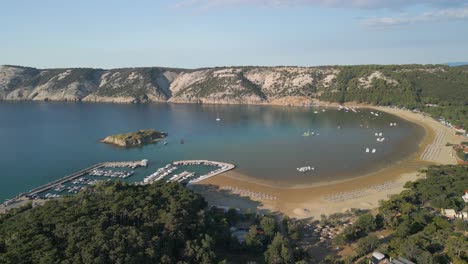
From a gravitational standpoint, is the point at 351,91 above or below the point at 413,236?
above

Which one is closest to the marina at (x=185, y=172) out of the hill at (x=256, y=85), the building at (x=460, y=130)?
the building at (x=460, y=130)

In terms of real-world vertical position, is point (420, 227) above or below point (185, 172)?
above

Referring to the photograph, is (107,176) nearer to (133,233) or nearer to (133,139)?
(133,139)

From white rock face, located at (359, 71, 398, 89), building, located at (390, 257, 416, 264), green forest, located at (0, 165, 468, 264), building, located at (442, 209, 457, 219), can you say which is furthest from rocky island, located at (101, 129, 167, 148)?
white rock face, located at (359, 71, 398, 89)

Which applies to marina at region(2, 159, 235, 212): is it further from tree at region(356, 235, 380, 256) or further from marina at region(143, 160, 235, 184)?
tree at region(356, 235, 380, 256)

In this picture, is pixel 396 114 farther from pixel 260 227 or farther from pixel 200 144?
pixel 260 227

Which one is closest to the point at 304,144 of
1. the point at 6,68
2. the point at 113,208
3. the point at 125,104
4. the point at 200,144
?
the point at 200,144

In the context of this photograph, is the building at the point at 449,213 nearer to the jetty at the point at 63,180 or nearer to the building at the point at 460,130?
the jetty at the point at 63,180

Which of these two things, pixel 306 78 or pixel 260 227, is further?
pixel 306 78

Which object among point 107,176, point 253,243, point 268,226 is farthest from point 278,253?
point 107,176
